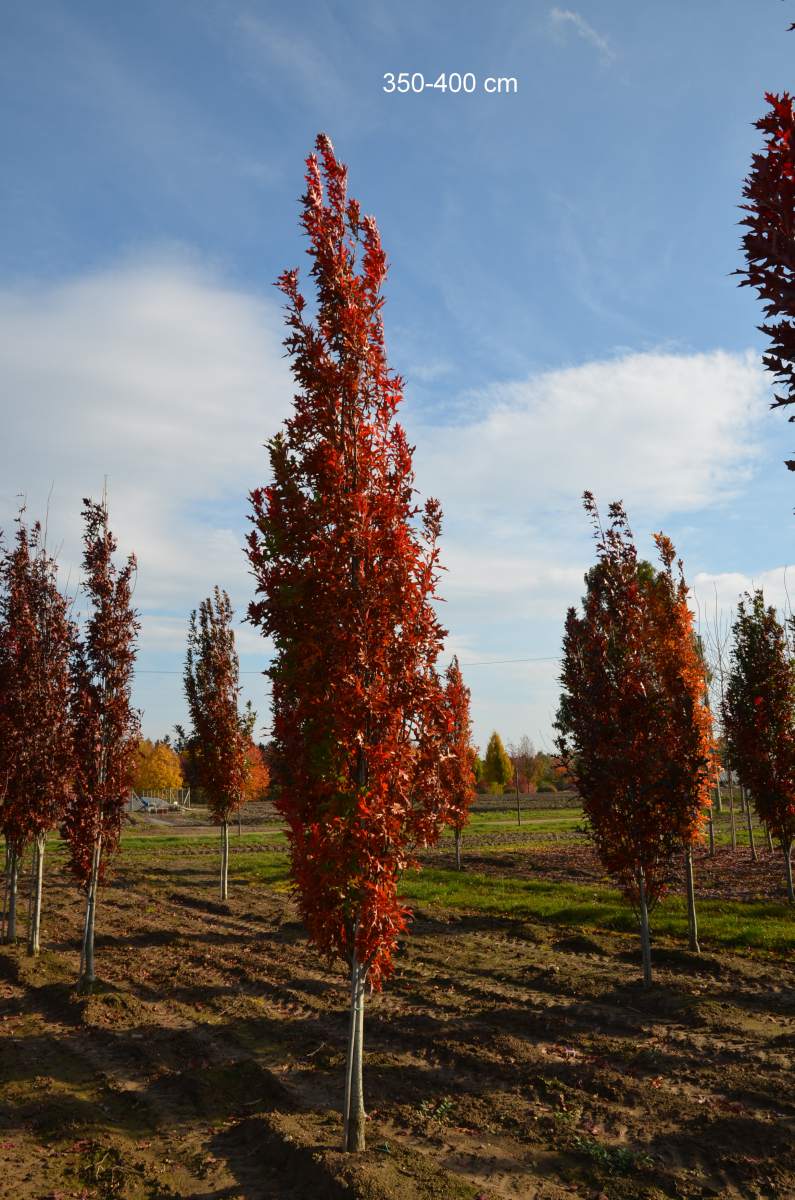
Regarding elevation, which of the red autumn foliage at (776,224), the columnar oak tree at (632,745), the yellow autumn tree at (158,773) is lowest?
the yellow autumn tree at (158,773)

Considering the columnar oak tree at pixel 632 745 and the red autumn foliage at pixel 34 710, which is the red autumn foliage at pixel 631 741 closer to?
the columnar oak tree at pixel 632 745

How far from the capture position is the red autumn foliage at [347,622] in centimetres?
646

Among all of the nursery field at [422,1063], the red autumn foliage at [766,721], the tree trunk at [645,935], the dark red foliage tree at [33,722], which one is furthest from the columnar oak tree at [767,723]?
the dark red foliage tree at [33,722]

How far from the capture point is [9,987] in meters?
12.3

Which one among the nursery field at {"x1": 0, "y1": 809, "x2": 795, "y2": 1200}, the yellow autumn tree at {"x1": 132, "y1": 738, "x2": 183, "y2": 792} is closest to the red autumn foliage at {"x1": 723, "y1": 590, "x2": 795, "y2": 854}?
the nursery field at {"x1": 0, "y1": 809, "x2": 795, "y2": 1200}

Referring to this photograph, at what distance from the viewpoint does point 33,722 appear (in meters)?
14.6

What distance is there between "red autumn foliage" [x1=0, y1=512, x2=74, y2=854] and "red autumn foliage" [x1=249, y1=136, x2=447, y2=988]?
8583mm

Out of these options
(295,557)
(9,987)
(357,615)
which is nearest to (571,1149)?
(357,615)

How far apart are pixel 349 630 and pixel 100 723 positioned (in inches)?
Result: 300

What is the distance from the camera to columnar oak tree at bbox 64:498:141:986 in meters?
12.5

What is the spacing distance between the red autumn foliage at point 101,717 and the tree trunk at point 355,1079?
734cm

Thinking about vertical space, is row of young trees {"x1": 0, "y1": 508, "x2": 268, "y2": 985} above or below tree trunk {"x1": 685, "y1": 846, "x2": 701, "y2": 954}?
above

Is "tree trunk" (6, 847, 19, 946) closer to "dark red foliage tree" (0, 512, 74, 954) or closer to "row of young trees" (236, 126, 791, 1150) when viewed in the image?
"dark red foliage tree" (0, 512, 74, 954)

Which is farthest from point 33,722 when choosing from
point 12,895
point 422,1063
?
point 422,1063
